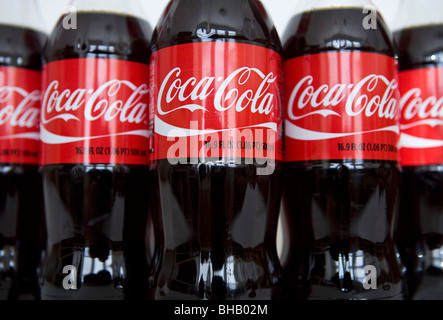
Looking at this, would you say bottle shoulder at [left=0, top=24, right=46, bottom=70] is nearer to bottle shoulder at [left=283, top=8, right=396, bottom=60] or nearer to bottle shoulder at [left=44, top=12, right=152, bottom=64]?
bottle shoulder at [left=44, top=12, right=152, bottom=64]

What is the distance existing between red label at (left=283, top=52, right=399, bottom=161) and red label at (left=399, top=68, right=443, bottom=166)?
5.1 inches

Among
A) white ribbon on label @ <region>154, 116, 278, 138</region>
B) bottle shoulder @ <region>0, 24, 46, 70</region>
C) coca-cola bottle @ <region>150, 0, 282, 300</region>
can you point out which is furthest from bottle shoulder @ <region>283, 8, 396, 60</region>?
bottle shoulder @ <region>0, 24, 46, 70</region>

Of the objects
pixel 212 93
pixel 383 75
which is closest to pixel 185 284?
pixel 212 93

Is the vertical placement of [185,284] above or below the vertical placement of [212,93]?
below

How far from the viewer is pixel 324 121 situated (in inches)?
39.1

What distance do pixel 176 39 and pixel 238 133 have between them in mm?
238

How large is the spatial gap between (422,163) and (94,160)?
2.47ft

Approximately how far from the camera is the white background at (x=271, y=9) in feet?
4.64

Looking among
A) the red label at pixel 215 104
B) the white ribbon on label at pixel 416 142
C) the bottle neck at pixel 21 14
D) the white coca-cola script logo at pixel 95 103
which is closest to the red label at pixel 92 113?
the white coca-cola script logo at pixel 95 103

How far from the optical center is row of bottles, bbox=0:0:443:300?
0.92 meters

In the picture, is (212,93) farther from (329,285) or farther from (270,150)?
(329,285)

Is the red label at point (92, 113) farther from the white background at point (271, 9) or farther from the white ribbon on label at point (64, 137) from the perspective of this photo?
the white background at point (271, 9)

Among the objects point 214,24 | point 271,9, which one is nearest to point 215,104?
point 214,24
